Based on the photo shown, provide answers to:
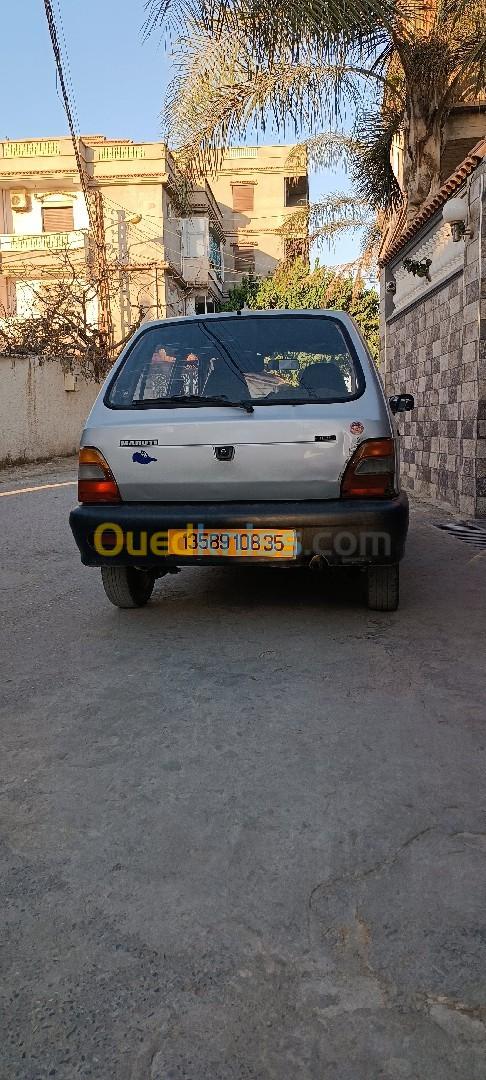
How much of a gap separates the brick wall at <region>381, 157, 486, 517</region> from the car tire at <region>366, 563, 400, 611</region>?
4442 mm

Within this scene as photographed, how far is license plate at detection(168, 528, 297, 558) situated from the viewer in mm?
4266

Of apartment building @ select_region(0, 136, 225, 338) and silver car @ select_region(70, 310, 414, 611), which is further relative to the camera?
apartment building @ select_region(0, 136, 225, 338)

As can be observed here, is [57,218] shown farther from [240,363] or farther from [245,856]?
[245,856]

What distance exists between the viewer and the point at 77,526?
4477 millimetres

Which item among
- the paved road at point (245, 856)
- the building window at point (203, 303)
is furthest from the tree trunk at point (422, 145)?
the building window at point (203, 303)

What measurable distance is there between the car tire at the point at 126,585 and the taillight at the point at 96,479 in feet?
1.64

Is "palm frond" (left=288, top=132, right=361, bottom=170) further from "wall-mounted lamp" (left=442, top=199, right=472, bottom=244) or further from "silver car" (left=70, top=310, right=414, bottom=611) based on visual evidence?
"silver car" (left=70, top=310, right=414, bottom=611)

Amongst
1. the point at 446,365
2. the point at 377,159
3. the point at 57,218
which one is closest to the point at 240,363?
the point at 446,365

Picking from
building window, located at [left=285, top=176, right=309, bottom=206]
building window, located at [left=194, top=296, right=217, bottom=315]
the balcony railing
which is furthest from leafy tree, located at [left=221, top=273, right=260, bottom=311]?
the balcony railing

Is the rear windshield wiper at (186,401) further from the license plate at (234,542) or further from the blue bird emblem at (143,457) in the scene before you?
the license plate at (234,542)

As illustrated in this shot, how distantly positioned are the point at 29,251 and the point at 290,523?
3163 cm

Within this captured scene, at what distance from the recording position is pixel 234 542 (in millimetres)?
4324

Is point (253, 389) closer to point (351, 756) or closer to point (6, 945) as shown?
point (351, 756)

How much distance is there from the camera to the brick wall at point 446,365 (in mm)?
8820
